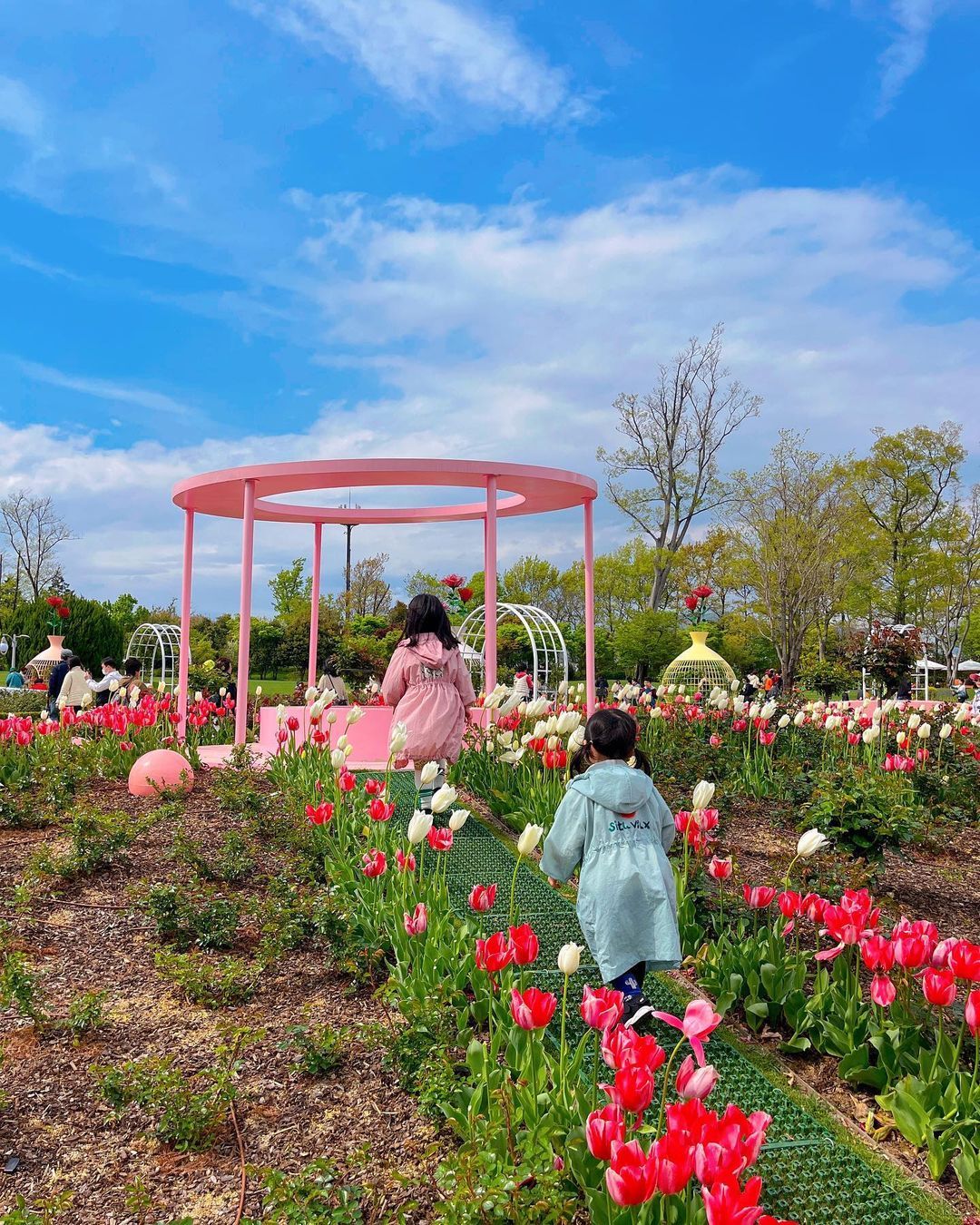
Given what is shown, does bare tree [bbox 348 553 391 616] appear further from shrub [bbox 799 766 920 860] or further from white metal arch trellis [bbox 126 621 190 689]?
shrub [bbox 799 766 920 860]

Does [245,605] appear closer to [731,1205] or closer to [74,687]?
[74,687]

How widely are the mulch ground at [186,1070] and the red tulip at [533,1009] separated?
0.46 meters

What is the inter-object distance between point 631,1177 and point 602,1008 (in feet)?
1.93

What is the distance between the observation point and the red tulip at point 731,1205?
1567 millimetres

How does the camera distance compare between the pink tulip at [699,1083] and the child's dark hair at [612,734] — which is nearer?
the pink tulip at [699,1083]

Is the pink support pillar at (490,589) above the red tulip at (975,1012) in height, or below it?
above

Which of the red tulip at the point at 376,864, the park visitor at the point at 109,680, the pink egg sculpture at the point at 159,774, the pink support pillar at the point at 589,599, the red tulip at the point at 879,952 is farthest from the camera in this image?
the park visitor at the point at 109,680

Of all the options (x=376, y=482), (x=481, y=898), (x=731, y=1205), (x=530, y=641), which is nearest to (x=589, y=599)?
(x=376, y=482)

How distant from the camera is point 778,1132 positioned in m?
3.06

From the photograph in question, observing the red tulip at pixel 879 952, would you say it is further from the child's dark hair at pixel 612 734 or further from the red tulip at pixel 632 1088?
the red tulip at pixel 632 1088

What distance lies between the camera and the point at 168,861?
5605 mm

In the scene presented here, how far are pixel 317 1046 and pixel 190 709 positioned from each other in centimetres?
655

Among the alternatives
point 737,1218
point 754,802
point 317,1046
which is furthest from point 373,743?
point 737,1218

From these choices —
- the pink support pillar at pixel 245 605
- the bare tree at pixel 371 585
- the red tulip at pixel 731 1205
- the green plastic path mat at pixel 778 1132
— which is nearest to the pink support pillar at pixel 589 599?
the pink support pillar at pixel 245 605
